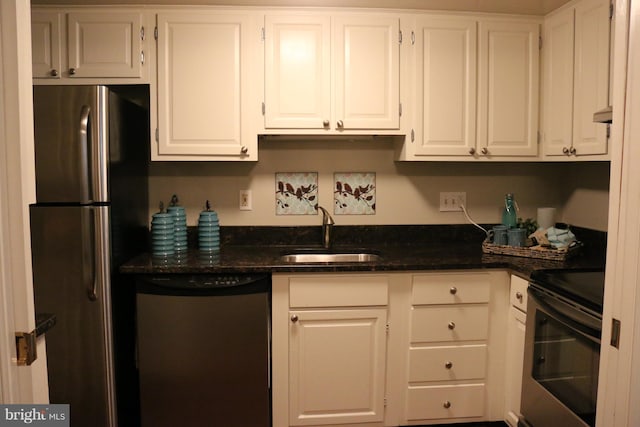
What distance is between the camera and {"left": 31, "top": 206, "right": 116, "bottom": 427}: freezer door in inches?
78.4

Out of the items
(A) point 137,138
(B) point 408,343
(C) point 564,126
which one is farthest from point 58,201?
(C) point 564,126

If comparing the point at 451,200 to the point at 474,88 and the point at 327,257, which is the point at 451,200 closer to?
the point at 474,88

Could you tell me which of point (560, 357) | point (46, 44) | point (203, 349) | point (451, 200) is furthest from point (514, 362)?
point (46, 44)

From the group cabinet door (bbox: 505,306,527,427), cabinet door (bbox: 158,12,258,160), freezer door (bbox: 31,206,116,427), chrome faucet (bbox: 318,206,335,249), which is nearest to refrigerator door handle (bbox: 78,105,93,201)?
freezer door (bbox: 31,206,116,427)

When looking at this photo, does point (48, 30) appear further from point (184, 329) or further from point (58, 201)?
point (184, 329)

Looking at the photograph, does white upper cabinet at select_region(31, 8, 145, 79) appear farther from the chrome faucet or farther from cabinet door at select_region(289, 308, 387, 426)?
cabinet door at select_region(289, 308, 387, 426)

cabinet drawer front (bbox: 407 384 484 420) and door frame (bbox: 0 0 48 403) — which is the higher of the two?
door frame (bbox: 0 0 48 403)

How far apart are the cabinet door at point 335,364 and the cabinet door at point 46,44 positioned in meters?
1.66

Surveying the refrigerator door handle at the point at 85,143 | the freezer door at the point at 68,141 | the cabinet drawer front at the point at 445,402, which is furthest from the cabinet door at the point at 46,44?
the cabinet drawer front at the point at 445,402

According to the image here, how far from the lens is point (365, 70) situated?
238cm

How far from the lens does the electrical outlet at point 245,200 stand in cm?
268

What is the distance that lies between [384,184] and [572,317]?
4.28 feet

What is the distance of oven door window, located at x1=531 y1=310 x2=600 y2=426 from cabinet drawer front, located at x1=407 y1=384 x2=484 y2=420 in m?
0.40

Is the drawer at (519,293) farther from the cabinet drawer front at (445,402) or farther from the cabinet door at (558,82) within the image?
the cabinet door at (558,82)
